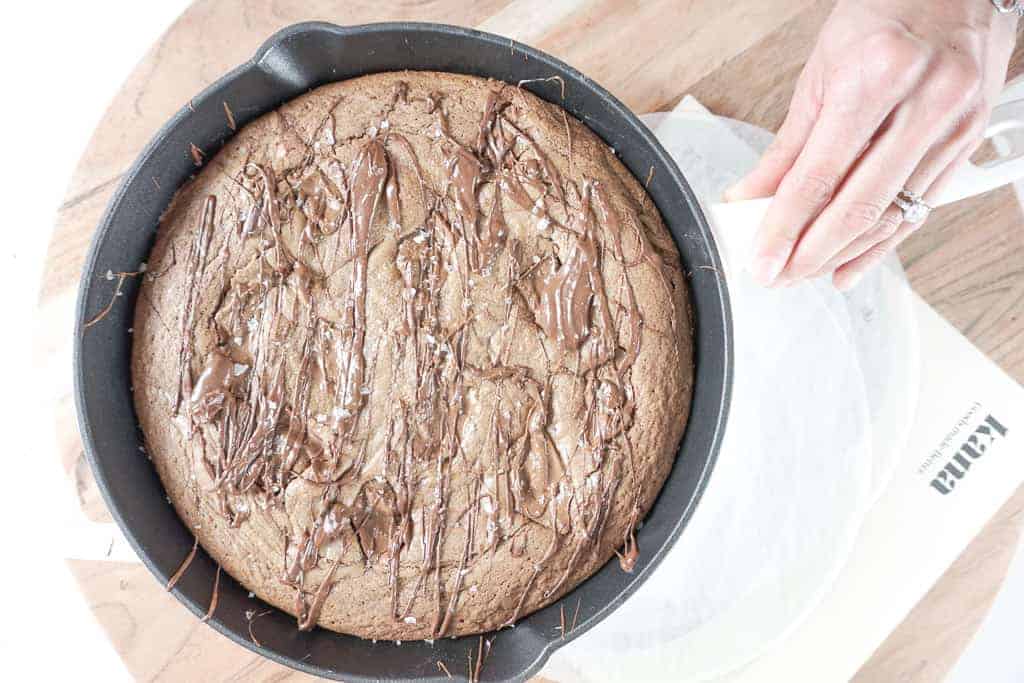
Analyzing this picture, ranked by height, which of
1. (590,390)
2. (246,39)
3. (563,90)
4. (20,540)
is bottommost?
(590,390)

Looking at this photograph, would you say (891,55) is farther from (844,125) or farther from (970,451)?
(970,451)

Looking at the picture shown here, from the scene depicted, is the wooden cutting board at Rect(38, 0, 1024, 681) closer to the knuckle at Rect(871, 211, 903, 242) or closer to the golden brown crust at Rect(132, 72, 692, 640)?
the golden brown crust at Rect(132, 72, 692, 640)

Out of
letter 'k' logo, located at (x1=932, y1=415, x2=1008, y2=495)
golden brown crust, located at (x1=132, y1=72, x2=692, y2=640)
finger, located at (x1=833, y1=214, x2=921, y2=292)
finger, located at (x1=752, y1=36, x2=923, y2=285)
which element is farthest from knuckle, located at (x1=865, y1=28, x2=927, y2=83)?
letter 'k' logo, located at (x1=932, y1=415, x2=1008, y2=495)

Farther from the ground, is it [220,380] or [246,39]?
[246,39]

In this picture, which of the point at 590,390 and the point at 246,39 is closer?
the point at 590,390

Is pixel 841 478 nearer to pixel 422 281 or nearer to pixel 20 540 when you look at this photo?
pixel 422 281

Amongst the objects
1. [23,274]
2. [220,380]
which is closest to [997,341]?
[220,380]

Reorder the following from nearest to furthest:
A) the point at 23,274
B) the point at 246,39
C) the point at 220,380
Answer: the point at 220,380
the point at 246,39
the point at 23,274

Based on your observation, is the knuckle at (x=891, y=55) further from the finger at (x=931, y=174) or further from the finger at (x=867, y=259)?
the finger at (x=867, y=259)
